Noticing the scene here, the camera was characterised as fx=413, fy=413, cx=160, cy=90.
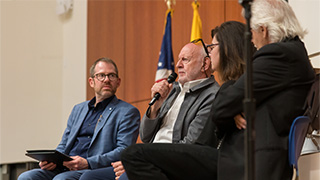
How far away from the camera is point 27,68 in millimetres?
7266

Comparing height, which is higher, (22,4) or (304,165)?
(22,4)

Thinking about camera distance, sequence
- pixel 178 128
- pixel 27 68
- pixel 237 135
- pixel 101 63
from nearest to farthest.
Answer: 1. pixel 237 135
2. pixel 178 128
3. pixel 101 63
4. pixel 27 68

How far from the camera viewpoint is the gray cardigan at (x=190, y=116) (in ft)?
8.53

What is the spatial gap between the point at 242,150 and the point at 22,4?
6398 millimetres

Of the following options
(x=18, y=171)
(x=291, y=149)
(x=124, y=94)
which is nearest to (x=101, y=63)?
(x=291, y=149)

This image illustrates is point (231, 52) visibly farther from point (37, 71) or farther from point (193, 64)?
point (37, 71)

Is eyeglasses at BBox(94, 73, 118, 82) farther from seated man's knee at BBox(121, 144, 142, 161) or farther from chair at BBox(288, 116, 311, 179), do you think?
chair at BBox(288, 116, 311, 179)

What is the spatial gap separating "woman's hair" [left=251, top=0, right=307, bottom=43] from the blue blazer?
1560 millimetres

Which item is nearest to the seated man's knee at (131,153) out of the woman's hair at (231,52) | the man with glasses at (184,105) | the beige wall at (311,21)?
the man with glasses at (184,105)

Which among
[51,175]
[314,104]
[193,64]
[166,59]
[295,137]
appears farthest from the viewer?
[166,59]

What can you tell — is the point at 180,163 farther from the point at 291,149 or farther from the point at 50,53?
the point at 50,53

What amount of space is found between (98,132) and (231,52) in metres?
1.44

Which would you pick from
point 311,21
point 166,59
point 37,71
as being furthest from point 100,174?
point 37,71

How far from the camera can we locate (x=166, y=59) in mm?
5137
